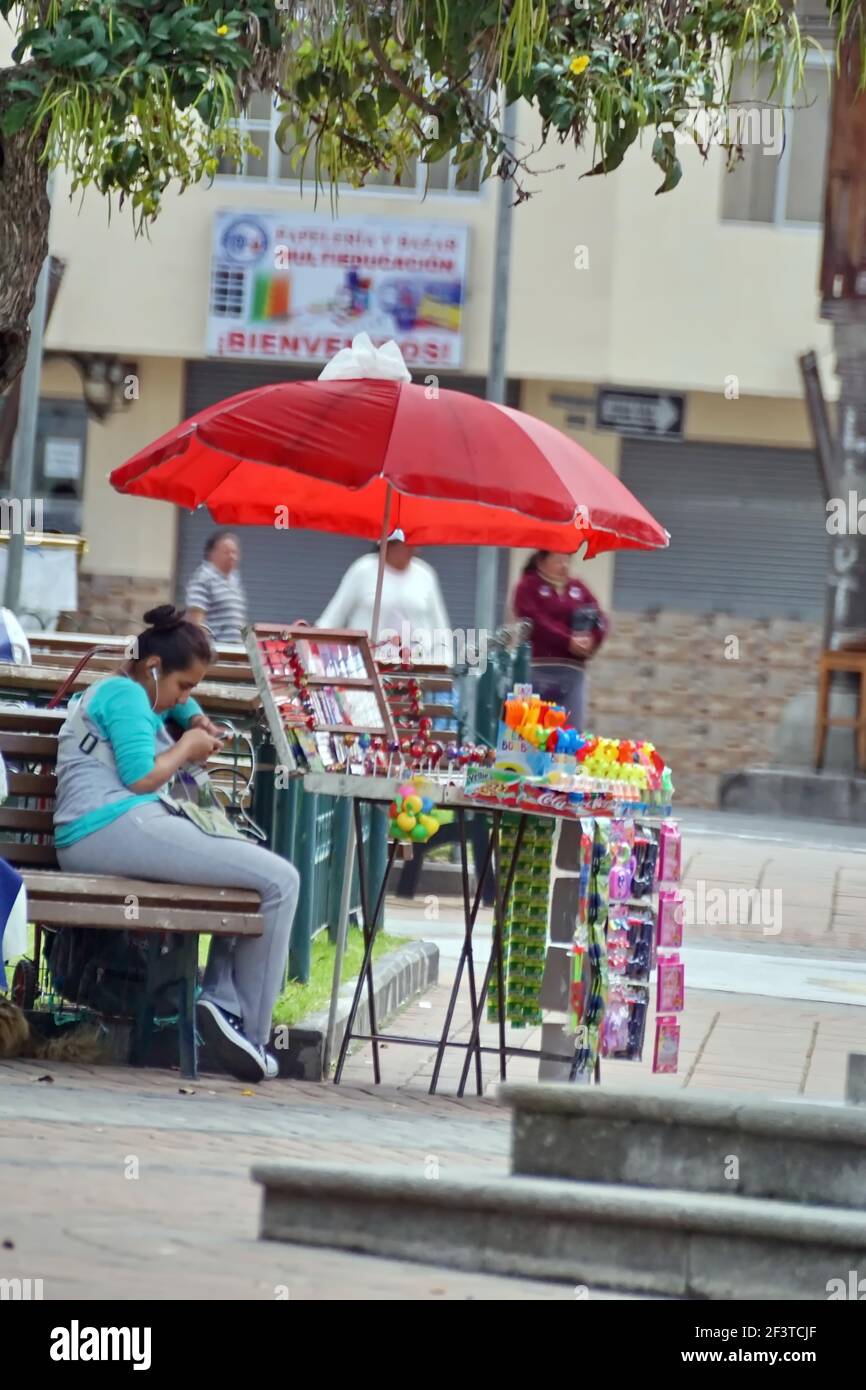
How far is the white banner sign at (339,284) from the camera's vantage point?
21.2 m

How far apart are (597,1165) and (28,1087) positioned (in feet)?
7.84

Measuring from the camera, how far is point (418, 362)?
2134cm

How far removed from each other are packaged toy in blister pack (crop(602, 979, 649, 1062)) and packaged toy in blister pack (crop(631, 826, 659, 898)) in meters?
0.30

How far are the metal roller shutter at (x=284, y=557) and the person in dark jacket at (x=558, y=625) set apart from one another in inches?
364

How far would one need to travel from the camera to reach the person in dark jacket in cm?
1299

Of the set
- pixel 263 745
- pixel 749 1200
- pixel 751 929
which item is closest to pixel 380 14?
pixel 263 745

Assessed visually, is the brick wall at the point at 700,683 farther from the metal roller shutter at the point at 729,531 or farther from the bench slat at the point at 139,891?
the bench slat at the point at 139,891

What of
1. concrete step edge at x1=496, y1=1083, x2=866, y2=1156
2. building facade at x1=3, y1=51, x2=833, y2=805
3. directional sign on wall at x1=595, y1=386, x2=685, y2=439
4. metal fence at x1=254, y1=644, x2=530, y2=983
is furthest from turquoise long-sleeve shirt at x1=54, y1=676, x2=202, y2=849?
directional sign on wall at x1=595, y1=386, x2=685, y2=439

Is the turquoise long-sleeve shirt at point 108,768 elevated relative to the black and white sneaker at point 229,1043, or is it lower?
elevated

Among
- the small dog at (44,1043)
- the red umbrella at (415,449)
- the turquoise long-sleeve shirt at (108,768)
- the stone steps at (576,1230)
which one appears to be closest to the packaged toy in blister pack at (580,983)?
the turquoise long-sleeve shirt at (108,768)

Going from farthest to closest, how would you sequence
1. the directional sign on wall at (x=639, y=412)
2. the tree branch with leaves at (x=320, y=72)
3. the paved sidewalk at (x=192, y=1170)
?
the directional sign on wall at (x=639, y=412), the tree branch with leaves at (x=320, y=72), the paved sidewalk at (x=192, y=1170)

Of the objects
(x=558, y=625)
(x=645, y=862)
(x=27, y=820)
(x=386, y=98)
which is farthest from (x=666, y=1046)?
(x=558, y=625)

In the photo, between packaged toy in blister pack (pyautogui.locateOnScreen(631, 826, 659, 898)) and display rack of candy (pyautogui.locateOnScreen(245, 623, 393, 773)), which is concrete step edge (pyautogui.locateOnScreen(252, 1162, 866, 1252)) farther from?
display rack of candy (pyautogui.locateOnScreen(245, 623, 393, 773))
